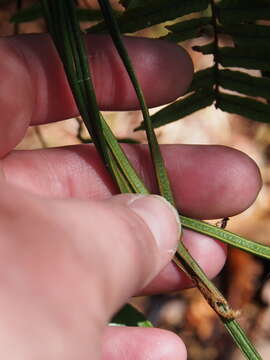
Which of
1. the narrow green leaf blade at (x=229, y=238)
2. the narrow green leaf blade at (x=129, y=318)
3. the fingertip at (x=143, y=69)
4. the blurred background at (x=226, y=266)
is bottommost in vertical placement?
the blurred background at (x=226, y=266)

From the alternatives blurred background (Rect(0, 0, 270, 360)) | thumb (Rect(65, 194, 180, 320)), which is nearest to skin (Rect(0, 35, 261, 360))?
thumb (Rect(65, 194, 180, 320))

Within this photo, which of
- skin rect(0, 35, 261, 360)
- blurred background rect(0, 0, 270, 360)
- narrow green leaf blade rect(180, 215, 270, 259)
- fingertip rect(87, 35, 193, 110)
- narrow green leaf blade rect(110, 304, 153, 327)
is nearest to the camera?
skin rect(0, 35, 261, 360)

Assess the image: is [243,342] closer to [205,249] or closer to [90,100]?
[205,249]

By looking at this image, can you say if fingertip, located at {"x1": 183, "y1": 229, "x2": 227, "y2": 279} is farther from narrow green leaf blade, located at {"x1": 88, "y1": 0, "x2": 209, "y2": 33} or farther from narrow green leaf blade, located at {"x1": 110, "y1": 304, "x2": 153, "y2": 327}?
narrow green leaf blade, located at {"x1": 88, "y1": 0, "x2": 209, "y2": 33}

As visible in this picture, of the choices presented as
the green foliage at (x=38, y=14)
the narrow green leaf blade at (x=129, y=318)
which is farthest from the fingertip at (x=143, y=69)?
the narrow green leaf blade at (x=129, y=318)

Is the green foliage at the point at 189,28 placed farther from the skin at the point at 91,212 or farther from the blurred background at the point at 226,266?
the blurred background at the point at 226,266

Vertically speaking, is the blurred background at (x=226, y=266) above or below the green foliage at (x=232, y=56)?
below

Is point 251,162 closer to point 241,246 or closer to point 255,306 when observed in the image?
point 241,246

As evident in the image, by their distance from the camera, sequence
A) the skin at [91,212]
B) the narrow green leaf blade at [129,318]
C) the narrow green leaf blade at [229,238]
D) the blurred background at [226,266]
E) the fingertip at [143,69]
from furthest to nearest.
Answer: the blurred background at [226,266]
the narrow green leaf blade at [129,318]
the fingertip at [143,69]
the narrow green leaf blade at [229,238]
the skin at [91,212]

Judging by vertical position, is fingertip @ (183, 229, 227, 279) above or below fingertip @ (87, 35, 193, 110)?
below
